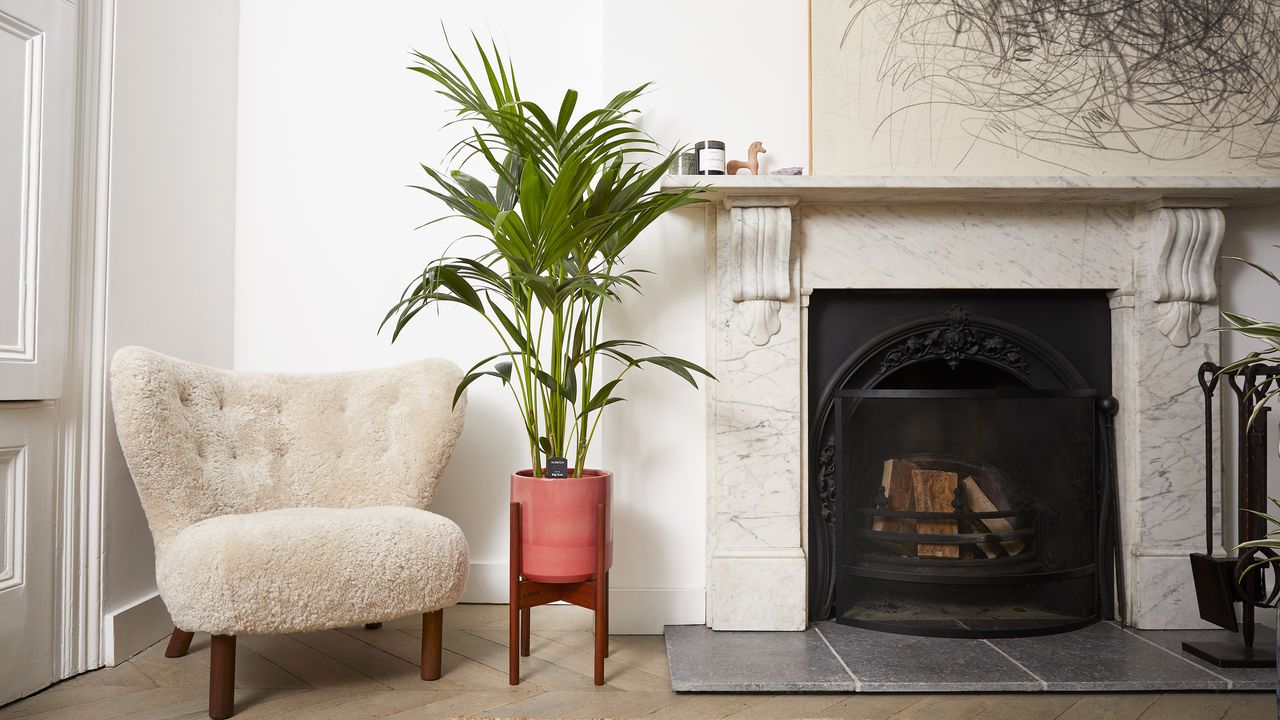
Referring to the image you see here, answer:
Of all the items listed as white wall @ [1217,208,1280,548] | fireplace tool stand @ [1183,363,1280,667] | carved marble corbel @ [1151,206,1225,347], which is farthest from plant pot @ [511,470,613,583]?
white wall @ [1217,208,1280,548]

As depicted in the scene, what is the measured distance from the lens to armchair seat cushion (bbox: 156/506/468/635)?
5.20 ft

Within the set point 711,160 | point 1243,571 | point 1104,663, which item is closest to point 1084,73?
point 711,160

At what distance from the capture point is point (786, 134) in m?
2.29

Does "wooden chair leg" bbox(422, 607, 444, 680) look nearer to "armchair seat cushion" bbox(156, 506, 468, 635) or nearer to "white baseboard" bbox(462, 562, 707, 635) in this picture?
"armchair seat cushion" bbox(156, 506, 468, 635)

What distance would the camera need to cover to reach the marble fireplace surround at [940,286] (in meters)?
2.19

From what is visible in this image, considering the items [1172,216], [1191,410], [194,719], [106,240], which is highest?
[1172,216]

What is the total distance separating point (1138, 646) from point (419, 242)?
8.13 ft

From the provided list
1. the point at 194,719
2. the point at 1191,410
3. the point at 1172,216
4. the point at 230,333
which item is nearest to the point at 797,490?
the point at 1191,410

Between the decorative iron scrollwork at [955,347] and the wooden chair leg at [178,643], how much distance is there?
2.10 m

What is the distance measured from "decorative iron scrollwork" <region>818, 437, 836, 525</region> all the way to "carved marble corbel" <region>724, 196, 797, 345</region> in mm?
408

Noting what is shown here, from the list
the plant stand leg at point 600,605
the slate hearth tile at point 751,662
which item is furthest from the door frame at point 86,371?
the slate hearth tile at point 751,662

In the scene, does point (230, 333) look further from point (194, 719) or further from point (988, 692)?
point (988, 692)

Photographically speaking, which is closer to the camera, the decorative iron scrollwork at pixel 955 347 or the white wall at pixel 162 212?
the white wall at pixel 162 212

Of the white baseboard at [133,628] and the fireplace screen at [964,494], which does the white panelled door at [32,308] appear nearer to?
the white baseboard at [133,628]
